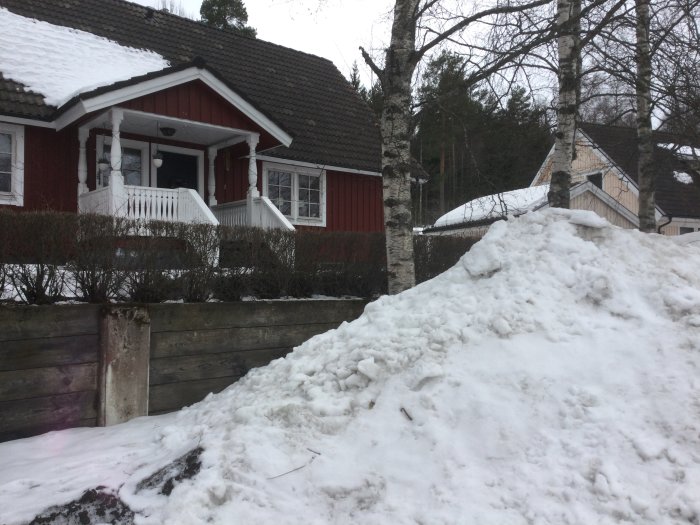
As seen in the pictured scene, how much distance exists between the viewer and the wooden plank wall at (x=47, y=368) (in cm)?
464

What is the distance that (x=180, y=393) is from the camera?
18.0ft

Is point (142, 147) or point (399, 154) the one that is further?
point (142, 147)

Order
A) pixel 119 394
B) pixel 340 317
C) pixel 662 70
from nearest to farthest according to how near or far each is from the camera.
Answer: pixel 119 394
pixel 340 317
pixel 662 70

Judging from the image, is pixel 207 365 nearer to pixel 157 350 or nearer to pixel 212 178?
pixel 157 350

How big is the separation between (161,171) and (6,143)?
9.32 ft

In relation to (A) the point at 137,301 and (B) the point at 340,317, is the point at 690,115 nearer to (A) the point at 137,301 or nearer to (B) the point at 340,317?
(B) the point at 340,317

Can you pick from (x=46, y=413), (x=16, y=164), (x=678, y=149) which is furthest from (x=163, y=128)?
(x=678, y=149)

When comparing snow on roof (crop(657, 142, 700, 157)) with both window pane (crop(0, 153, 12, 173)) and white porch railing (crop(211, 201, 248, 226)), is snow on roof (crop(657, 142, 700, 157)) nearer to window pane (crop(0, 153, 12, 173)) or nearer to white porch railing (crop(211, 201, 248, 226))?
white porch railing (crop(211, 201, 248, 226))

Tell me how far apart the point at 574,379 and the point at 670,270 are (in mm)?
1642

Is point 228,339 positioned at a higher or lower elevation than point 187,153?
lower

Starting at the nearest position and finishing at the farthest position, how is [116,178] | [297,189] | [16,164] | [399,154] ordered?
[399,154]
[116,178]
[16,164]
[297,189]

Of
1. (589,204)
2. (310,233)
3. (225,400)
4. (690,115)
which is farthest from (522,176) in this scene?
(225,400)

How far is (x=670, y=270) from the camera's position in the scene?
4469 mm

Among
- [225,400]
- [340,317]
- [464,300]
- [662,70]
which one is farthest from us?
[662,70]
